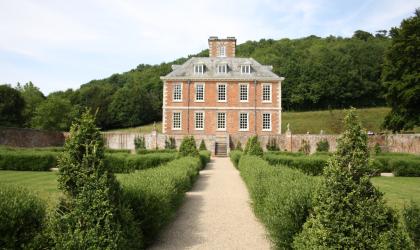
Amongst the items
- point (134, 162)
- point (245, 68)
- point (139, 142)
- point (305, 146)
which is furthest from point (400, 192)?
point (139, 142)

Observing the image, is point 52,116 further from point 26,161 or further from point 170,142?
point 26,161

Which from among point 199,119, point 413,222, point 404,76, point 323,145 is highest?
point 404,76

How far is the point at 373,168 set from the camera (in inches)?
190

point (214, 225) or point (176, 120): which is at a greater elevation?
point (176, 120)

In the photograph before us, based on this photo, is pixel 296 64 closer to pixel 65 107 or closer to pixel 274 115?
pixel 274 115

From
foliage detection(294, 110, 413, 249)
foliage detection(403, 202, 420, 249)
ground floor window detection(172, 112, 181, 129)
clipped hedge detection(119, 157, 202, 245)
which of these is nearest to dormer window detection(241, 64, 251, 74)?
ground floor window detection(172, 112, 181, 129)

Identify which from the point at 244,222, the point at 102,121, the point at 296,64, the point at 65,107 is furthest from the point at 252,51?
the point at 244,222

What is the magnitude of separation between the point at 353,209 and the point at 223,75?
115 ft

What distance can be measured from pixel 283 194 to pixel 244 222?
9.05ft

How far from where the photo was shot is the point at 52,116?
184 ft

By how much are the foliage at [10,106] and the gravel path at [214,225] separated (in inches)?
A: 1905

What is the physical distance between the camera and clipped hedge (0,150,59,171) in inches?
824

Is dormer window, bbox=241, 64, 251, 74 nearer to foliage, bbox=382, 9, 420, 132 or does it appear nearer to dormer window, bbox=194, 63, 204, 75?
dormer window, bbox=194, 63, 204, 75

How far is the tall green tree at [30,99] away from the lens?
6122cm
